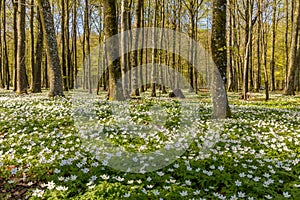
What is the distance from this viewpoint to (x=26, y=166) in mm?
5387

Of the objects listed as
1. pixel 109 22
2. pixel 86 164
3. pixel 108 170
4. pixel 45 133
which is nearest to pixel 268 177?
pixel 108 170

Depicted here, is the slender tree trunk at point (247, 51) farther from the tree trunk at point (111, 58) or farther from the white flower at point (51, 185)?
the white flower at point (51, 185)

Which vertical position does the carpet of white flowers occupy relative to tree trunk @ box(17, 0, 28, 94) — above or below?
below

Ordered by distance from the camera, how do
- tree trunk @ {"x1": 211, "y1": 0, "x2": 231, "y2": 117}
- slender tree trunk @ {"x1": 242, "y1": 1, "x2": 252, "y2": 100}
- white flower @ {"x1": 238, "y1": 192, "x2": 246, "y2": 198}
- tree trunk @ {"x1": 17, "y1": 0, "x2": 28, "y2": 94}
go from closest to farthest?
white flower @ {"x1": 238, "y1": 192, "x2": 246, "y2": 198}
tree trunk @ {"x1": 211, "y1": 0, "x2": 231, "y2": 117}
tree trunk @ {"x1": 17, "y1": 0, "x2": 28, "y2": 94}
slender tree trunk @ {"x1": 242, "y1": 1, "x2": 252, "y2": 100}

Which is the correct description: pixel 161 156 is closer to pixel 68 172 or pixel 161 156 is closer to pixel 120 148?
pixel 120 148

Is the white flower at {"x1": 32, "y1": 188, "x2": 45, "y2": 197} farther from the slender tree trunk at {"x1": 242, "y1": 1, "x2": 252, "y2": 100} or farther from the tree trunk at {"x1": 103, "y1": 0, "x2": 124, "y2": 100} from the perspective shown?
the slender tree trunk at {"x1": 242, "y1": 1, "x2": 252, "y2": 100}

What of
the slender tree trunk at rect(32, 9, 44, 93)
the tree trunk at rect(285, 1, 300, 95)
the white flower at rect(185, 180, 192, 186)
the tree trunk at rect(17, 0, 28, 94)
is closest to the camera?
the white flower at rect(185, 180, 192, 186)

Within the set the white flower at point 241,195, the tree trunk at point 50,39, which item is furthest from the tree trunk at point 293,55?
the white flower at point 241,195

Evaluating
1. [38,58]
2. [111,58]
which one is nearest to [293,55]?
[111,58]

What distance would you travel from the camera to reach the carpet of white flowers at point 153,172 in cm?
438

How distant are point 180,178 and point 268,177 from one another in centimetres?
174

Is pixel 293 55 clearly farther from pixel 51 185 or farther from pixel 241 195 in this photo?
pixel 51 185

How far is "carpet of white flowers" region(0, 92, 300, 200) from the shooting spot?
14.4 ft

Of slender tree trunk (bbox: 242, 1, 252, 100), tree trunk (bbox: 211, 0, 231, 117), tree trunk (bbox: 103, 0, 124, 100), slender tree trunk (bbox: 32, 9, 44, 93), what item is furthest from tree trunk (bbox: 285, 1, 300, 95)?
slender tree trunk (bbox: 32, 9, 44, 93)
